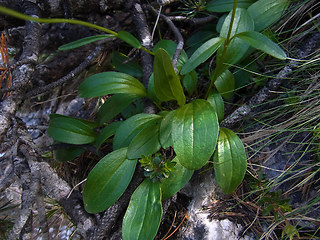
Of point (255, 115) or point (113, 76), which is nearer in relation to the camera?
point (255, 115)

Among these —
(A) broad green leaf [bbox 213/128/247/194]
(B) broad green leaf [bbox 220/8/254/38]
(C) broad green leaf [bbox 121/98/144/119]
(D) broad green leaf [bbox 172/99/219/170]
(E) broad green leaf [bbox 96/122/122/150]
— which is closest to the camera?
(D) broad green leaf [bbox 172/99/219/170]

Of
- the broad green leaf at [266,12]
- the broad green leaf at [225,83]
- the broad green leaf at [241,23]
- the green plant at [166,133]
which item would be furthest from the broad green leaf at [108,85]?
the broad green leaf at [266,12]

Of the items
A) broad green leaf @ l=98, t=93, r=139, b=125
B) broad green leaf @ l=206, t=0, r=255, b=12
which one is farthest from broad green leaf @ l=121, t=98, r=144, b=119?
broad green leaf @ l=206, t=0, r=255, b=12

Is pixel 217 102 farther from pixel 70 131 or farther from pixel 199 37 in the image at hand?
pixel 70 131

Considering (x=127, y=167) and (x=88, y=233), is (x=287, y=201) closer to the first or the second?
(x=127, y=167)

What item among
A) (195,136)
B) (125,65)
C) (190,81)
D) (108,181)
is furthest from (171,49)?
(108,181)

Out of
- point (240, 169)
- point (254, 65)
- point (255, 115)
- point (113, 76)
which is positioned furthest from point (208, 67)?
point (240, 169)

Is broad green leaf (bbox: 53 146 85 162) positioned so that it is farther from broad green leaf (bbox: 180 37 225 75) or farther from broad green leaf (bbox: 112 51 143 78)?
broad green leaf (bbox: 180 37 225 75)
